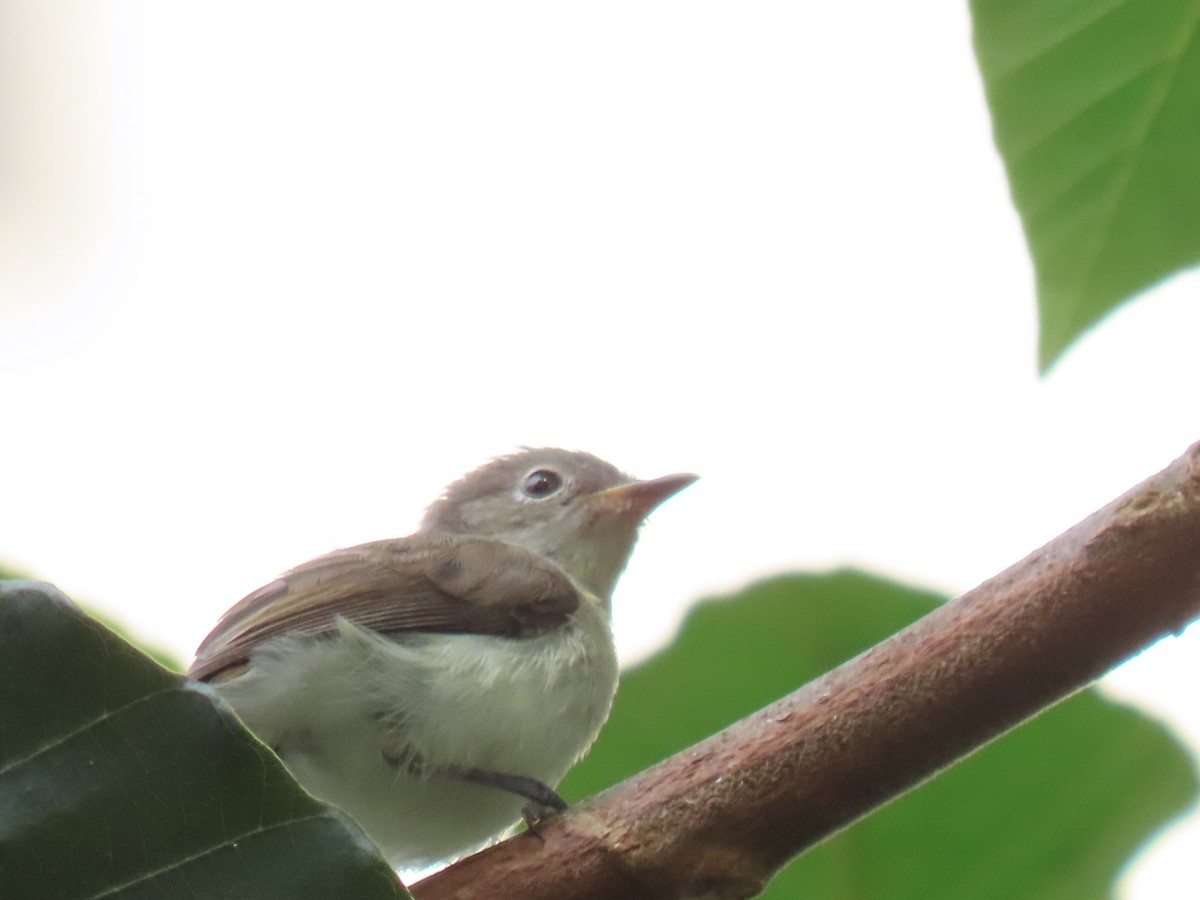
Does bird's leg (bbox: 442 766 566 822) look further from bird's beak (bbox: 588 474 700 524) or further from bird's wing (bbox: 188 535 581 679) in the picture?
bird's beak (bbox: 588 474 700 524)

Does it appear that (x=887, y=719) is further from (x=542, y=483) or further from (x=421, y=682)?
(x=542, y=483)

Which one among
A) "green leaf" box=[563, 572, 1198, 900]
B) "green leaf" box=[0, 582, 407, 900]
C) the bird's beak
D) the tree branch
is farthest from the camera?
the bird's beak

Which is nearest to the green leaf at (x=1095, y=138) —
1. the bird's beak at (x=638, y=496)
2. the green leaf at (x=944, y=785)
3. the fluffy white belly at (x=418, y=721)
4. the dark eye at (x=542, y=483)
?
the green leaf at (x=944, y=785)

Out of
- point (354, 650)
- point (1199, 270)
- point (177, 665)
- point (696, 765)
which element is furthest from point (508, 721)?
point (1199, 270)

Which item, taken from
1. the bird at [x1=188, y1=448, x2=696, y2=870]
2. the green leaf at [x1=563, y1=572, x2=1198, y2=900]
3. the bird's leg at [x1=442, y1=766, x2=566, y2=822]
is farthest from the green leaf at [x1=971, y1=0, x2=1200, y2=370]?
the bird at [x1=188, y1=448, x2=696, y2=870]

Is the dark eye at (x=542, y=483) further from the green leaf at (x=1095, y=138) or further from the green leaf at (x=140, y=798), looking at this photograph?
the green leaf at (x=140, y=798)

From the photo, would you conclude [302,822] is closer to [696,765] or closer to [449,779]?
[696,765]

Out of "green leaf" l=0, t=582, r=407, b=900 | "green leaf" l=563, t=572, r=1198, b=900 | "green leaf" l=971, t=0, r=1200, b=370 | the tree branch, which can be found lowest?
"green leaf" l=563, t=572, r=1198, b=900
